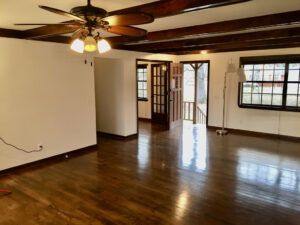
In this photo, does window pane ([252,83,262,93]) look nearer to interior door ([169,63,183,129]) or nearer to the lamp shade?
the lamp shade

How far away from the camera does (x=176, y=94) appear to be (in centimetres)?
A: 764

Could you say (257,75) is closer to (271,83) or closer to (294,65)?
(271,83)

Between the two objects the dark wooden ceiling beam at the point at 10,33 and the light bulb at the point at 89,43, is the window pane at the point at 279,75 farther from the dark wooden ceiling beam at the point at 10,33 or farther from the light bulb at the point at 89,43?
the dark wooden ceiling beam at the point at 10,33

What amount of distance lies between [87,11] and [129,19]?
0.38 meters

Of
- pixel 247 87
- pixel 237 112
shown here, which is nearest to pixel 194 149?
pixel 237 112

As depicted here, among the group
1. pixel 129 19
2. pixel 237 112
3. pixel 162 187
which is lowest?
Result: pixel 162 187

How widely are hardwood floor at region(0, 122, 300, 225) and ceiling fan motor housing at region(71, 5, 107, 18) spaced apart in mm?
2200

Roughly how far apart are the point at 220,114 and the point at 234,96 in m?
0.71

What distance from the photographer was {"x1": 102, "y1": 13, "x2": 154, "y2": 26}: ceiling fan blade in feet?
6.43

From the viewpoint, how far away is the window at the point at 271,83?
19.8 ft

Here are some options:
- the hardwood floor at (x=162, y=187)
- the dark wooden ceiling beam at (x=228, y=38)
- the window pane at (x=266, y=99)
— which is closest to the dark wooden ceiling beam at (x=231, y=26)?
the dark wooden ceiling beam at (x=228, y=38)

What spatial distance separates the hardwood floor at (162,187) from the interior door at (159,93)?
8.28ft

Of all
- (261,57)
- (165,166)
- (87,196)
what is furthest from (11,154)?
(261,57)

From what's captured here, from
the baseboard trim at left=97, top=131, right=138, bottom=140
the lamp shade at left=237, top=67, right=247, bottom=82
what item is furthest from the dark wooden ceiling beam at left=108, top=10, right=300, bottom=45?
the lamp shade at left=237, top=67, right=247, bottom=82
